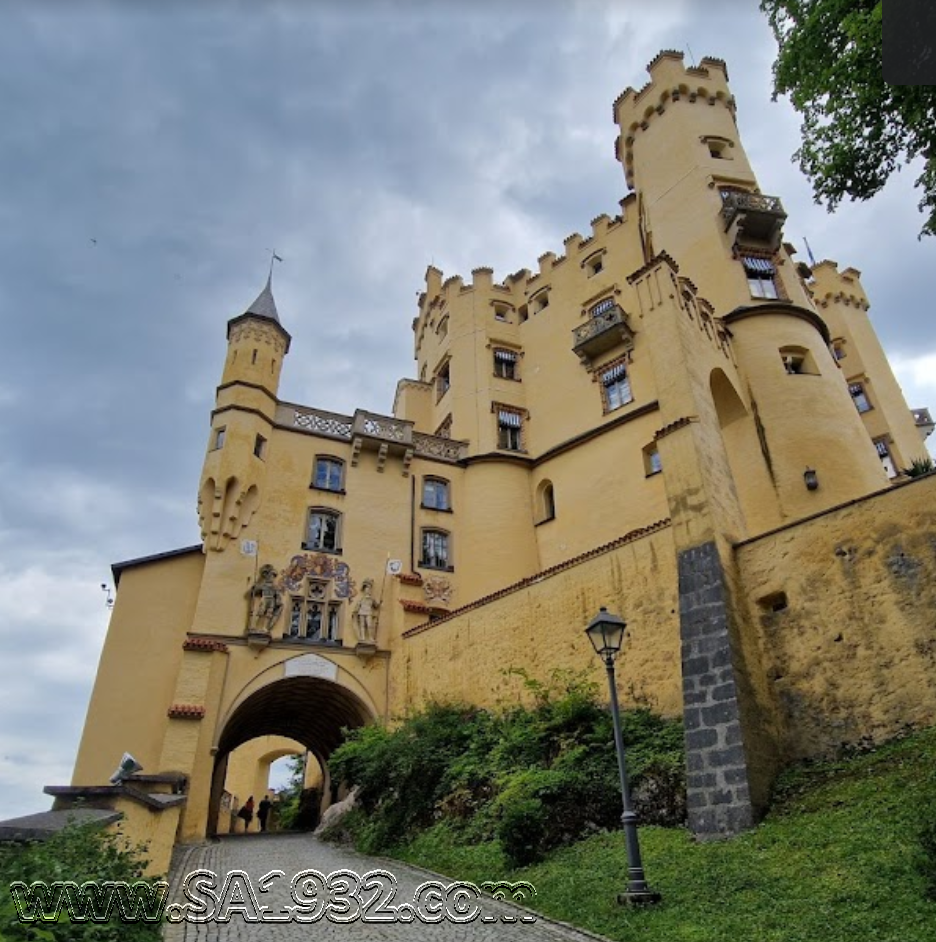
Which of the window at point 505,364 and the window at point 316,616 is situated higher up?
the window at point 505,364

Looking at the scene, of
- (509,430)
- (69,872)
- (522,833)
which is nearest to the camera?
(69,872)

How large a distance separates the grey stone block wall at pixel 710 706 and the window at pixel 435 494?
14.0 meters

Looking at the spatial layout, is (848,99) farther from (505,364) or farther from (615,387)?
(505,364)

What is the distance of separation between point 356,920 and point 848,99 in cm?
1345

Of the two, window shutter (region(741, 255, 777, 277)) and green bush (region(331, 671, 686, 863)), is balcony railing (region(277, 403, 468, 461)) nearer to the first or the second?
green bush (region(331, 671, 686, 863))

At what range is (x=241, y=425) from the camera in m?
22.3

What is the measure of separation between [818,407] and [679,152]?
11589 millimetres

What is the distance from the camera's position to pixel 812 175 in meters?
11.4

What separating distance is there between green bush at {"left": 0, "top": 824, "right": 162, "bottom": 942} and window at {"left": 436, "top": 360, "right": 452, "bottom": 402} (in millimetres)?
24059

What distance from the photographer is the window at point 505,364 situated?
93.9 ft

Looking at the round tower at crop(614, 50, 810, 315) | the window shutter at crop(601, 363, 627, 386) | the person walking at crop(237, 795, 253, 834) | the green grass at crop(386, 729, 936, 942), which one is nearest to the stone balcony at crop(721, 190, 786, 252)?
the round tower at crop(614, 50, 810, 315)

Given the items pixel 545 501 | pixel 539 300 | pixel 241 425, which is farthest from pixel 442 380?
pixel 241 425

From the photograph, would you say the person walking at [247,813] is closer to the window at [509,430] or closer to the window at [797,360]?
the window at [509,430]

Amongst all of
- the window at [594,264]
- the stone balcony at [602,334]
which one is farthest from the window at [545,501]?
the window at [594,264]
